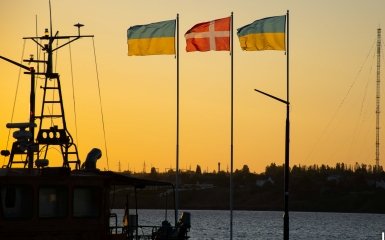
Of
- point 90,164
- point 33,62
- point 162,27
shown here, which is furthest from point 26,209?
point 162,27

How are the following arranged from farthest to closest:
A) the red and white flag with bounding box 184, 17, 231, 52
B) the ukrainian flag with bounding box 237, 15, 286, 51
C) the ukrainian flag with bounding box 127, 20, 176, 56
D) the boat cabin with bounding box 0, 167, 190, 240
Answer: the red and white flag with bounding box 184, 17, 231, 52 → the ukrainian flag with bounding box 127, 20, 176, 56 → the ukrainian flag with bounding box 237, 15, 286, 51 → the boat cabin with bounding box 0, 167, 190, 240

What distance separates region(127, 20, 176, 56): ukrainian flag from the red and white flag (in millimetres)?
1020

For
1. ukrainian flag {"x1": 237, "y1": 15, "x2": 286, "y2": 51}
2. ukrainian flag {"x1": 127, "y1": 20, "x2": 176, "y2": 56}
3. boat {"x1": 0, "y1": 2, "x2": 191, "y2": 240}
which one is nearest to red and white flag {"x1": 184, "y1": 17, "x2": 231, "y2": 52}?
ukrainian flag {"x1": 127, "y1": 20, "x2": 176, "y2": 56}

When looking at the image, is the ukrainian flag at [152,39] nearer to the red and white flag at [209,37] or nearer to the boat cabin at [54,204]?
the red and white flag at [209,37]

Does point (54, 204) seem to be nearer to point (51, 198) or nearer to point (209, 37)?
point (51, 198)

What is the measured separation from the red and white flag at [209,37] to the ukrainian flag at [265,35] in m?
1.22

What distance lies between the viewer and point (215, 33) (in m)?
66.2

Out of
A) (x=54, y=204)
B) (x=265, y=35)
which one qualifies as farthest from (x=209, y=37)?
(x=54, y=204)

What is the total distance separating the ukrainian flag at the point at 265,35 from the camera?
213 ft

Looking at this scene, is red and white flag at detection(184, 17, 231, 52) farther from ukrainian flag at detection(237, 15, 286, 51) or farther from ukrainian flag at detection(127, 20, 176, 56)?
ukrainian flag at detection(237, 15, 286, 51)

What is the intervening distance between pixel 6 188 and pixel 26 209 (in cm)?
114

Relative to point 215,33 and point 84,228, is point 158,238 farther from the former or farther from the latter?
point 215,33

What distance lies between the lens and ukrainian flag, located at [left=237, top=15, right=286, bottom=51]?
6500 cm

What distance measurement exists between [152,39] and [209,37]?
9.79ft
